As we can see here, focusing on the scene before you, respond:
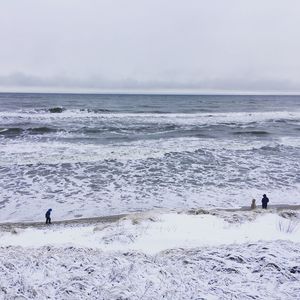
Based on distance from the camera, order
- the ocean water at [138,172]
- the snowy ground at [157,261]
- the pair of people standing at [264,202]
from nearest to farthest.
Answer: the snowy ground at [157,261], the pair of people standing at [264,202], the ocean water at [138,172]

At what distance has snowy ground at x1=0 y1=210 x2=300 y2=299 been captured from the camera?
21.7 ft

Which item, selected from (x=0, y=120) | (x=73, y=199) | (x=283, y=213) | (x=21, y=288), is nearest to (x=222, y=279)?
(x=21, y=288)

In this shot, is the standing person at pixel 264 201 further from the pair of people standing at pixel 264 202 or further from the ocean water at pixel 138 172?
the ocean water at pixel 138 172

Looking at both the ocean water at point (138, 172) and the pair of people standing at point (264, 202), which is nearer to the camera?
the pair of people standing at point (264, 202)

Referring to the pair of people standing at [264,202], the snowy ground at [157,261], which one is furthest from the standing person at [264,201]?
the snowy ground at [157,261]

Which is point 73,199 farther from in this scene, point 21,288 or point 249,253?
point 249,253

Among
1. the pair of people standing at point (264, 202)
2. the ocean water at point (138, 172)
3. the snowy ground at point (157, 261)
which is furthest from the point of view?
the ocean water at point (138, 172)

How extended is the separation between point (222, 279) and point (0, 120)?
151ft

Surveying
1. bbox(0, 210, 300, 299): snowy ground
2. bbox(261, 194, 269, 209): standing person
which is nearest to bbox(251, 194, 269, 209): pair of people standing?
bbox(261, 194, 269, 209): standing person

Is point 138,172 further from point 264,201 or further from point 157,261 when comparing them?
point 157,261

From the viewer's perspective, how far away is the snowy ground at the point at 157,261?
260 inches

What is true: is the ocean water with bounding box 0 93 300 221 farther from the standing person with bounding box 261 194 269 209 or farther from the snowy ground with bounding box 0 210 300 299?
the snowy ground with bounding box 0 210 300 299

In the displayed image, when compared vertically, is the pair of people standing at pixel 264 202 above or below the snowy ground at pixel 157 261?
below

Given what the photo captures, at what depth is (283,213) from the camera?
11523mm
